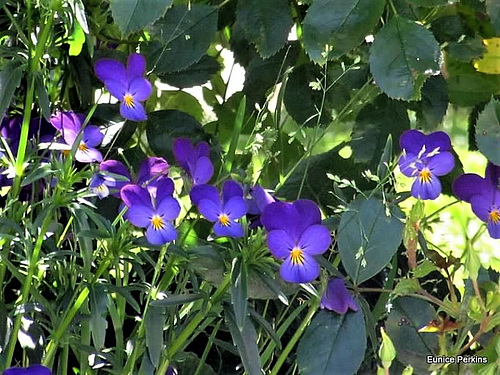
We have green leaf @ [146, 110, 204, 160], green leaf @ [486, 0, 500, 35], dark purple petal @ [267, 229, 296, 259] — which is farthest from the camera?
green leaf @ [146, 110, 204, 160]

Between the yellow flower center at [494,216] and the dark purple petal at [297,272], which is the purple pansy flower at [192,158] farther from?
the yellow flower center at [494,216]

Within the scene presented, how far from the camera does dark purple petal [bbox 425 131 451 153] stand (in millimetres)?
735

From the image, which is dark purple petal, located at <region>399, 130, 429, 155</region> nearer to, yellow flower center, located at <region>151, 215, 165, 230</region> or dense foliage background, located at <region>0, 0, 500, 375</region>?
dense foliage background, located at <region>0, 0, 500, 375</region>

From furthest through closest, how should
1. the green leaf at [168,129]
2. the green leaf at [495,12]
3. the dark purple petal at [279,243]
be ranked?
1. the green leaf at [168,129]
2. the green leaf at [495,12]
3. the dark purple petal at [279,243]

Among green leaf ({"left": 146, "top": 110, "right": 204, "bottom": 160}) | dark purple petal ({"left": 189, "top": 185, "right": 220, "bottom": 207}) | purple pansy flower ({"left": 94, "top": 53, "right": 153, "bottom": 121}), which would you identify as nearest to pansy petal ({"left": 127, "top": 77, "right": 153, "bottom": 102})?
purple pansy flower ({"left": 94, "top": 53, "right": 153, "bottom": 121})

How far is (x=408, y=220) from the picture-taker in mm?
656

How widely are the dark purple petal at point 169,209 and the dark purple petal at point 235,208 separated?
0.13 ft

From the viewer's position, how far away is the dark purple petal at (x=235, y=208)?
2.17ft

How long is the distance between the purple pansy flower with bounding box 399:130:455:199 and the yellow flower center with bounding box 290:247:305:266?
10cm

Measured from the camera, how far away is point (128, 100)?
2.42 feet

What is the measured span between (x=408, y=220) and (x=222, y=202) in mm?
139

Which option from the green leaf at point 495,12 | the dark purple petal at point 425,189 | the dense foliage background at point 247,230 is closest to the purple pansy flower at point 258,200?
the dense foliage background at point 247,230

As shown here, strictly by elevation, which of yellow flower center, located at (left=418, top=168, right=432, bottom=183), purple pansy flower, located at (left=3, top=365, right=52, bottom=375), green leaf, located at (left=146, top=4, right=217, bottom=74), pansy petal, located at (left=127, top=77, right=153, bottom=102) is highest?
pansy petal, located at (left=127, top=77, right=153, bottom=102)

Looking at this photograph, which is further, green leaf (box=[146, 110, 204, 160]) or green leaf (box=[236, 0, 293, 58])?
green leaf (box=[146, 110, 204, 160])
